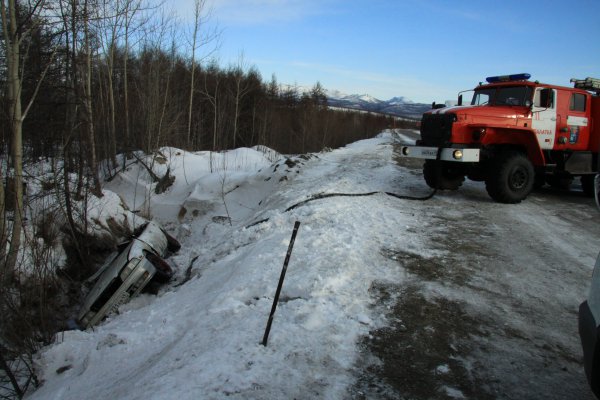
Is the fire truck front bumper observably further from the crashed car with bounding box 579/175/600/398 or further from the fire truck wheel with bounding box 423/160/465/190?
the crashed car with bounding box 579/175/600/398

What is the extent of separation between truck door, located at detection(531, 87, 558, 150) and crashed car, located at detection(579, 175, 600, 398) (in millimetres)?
7683

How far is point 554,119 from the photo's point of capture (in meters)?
9.52

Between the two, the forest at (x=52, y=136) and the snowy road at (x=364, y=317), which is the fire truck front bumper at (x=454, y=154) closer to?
the snowy road at (x=364, y=317)

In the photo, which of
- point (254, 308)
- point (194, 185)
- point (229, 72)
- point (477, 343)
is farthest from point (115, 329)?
point (229, 72)

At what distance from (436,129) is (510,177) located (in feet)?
5.81

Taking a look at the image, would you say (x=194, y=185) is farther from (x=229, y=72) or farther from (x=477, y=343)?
(x=229, y=72)

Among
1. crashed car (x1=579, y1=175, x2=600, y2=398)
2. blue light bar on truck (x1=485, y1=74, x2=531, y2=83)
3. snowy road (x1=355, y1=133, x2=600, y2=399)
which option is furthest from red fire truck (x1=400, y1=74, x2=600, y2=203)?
crashed car (x1=579, y1=175, x2=600, y2=398)

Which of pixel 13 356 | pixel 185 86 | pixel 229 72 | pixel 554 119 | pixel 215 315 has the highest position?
pixel 229 72

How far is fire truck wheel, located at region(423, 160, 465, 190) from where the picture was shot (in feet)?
32.9

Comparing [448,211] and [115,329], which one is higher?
[448,211]

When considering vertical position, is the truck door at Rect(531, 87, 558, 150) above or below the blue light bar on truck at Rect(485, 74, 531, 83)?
below

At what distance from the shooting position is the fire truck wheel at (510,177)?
29.4ft

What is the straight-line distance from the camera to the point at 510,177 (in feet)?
30.0

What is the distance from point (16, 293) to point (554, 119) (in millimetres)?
10607
